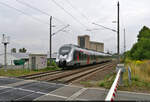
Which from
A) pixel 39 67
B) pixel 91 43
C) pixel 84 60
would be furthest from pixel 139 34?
pixel 91 43

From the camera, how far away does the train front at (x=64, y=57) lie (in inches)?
804

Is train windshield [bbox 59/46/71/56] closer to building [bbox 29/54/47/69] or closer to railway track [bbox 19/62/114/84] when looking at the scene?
building [bbox 29/54/47/69]

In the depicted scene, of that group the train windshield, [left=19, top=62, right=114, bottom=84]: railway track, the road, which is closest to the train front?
the train windshield

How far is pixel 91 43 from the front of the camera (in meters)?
136

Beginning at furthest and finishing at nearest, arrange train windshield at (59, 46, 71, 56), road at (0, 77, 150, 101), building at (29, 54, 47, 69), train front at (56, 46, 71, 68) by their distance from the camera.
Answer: train windshield at (59, 46, 71, 56), building at (29, 54, 47, 69), train front at (56, 46, 71, 68), road at (0, 77, 150, 101)

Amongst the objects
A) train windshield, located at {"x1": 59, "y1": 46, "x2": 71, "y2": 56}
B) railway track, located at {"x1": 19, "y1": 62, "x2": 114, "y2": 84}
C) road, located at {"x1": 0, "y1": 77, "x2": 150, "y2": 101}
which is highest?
train windshield, located at {"x1": 59, "y1": 46, "x2": 71, "y2": 56}

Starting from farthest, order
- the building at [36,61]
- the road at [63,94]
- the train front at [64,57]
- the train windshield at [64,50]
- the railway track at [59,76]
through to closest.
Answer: the train windshield at [64,50] < the building at [36,61] < the train front at [64,57] < the railway track at [59,76] < the road at [63,94]

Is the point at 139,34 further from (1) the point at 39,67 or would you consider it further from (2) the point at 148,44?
(1) the point at 39,67

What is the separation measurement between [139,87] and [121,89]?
1292mm

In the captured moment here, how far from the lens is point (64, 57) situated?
20672 millimetres

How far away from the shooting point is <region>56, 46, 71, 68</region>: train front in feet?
67.0

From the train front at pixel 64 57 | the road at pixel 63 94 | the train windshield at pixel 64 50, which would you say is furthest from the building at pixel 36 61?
the road at pixel 63 94

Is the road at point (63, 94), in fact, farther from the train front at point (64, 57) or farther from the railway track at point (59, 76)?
the train front at point (64, 57)

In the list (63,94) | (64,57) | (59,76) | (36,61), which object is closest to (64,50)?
(64,57)
